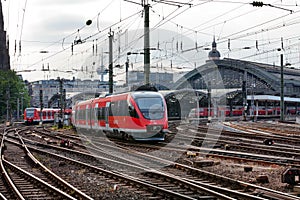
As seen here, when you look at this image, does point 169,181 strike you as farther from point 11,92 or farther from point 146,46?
point 11,92

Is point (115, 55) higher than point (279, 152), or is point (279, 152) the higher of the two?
point (115, 55)

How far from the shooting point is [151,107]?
26359 mm

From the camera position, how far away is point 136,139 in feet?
88.6

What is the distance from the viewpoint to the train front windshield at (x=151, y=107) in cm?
2614

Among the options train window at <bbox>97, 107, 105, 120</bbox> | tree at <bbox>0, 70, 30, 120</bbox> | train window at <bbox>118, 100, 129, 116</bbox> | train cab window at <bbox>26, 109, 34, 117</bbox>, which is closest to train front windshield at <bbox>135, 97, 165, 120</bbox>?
train window at <bbox>118, 100, 129, 116</bbox>

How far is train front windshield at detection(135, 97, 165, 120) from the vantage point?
85.7 ft

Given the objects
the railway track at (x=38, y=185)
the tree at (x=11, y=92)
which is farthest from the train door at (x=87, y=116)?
the tree at (x=11, y=92)

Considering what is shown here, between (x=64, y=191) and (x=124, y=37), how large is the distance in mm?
26604

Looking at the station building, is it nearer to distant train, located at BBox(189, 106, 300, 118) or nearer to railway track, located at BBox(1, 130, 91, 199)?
distant train, located at BBox(189, 106, 300, 118)

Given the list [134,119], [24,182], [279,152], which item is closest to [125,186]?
[24,182]

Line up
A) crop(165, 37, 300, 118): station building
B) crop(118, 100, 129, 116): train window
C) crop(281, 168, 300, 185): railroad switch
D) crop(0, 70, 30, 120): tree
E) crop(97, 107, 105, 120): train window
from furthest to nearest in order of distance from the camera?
crop(0, 70, 30, 120): tree, crop(165, 37, 300, 118): station building, crop(97, 107, 105, 120): train window, crop(118, 100, 129, 116): train window, crop(281, 168, 300, 185): railroad switch

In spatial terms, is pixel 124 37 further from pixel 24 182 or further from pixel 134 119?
pixel 24 182

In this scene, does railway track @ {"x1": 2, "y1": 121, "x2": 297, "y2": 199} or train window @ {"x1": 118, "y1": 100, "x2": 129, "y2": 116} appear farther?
train window @ {"x1": 118, "y1": 100, "x2": 129, "y2": 116}

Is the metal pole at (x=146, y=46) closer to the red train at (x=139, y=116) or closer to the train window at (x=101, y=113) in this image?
the train window at (x=101, y=113)
